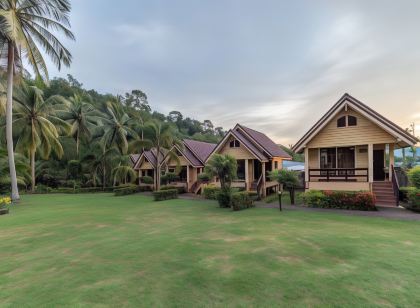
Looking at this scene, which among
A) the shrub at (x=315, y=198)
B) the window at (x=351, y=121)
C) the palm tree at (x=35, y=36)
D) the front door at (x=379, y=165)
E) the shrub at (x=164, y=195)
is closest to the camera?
the shrub at (x=315, y=198)

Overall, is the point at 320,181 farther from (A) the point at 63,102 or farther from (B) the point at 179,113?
(B) the point at 179,113

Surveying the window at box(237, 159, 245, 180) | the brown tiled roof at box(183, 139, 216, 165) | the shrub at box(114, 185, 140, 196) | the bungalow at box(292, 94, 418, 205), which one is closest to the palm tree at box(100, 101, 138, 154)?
the shrub at box(114, 185, 140, 196)

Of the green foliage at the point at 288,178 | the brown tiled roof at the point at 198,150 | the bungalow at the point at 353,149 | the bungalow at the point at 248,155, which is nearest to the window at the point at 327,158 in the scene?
the bungalow at the point at 353,149

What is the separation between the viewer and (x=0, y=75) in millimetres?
18125

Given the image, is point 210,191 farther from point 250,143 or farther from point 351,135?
point 351,135

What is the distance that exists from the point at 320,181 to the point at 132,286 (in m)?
13.8

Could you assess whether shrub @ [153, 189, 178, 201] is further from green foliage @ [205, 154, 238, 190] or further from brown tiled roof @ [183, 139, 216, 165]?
brown tiled roof @ [183, 139, 216, 165]

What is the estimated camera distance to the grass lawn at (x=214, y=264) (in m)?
3.92

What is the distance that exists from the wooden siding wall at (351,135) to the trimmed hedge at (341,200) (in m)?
3.50

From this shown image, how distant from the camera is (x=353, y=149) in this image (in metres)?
15.9

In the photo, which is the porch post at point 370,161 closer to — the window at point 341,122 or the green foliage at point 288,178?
the window at point 341,122

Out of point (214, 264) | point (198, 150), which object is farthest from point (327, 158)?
point (214, 264)

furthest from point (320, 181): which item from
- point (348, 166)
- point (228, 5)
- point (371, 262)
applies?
point (228, 5)

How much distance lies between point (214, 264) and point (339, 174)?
43.3 ft
